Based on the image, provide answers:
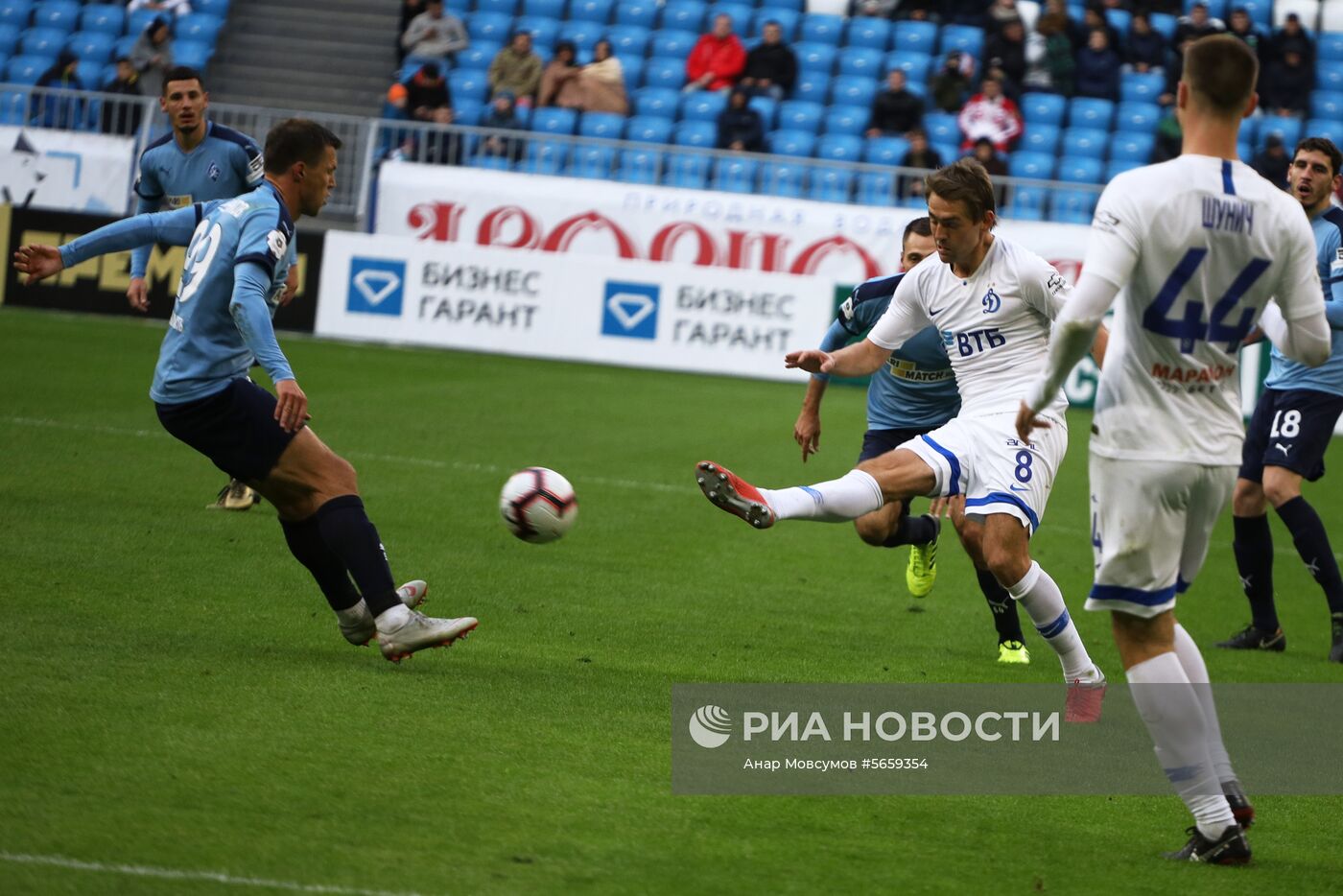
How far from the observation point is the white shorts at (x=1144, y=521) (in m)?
4.42

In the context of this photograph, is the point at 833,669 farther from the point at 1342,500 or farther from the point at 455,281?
the point at 455,281

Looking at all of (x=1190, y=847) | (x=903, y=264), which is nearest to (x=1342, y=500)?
(x=903, y=264)

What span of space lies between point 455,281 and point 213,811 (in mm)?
14455

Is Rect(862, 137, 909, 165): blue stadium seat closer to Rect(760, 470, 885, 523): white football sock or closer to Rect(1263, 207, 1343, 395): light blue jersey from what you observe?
Rect(1263, 207, 1343, 395): light blue jersey

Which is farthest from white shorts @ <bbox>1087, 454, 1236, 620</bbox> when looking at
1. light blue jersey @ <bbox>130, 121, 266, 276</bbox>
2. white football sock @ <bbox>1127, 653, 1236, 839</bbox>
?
light blue jersey @ <bbox>130, 121, 266, 276</bbox>

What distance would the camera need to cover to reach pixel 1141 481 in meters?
4.41

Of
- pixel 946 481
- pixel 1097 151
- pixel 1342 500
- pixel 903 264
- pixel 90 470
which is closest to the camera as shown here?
pixel 946 481

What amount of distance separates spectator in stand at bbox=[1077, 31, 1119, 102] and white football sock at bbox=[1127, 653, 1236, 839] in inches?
739

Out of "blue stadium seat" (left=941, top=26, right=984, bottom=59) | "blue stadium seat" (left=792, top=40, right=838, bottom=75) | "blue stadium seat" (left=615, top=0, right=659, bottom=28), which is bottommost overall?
"blue stadium seat" (left=792, top=40, right=838, bottom=75)

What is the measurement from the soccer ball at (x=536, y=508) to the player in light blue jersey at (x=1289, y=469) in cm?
375

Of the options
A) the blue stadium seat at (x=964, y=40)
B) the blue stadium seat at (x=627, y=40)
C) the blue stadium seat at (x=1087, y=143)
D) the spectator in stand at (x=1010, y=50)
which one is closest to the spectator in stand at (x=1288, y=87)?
the blue stadium seat at (x=1087, y=143)

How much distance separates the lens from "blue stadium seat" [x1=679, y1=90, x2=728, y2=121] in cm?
2212

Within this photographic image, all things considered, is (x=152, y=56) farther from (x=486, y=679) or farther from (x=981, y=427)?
(x=981, y=427)

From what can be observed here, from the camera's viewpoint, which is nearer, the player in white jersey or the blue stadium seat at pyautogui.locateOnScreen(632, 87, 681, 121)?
the player in white jersey
